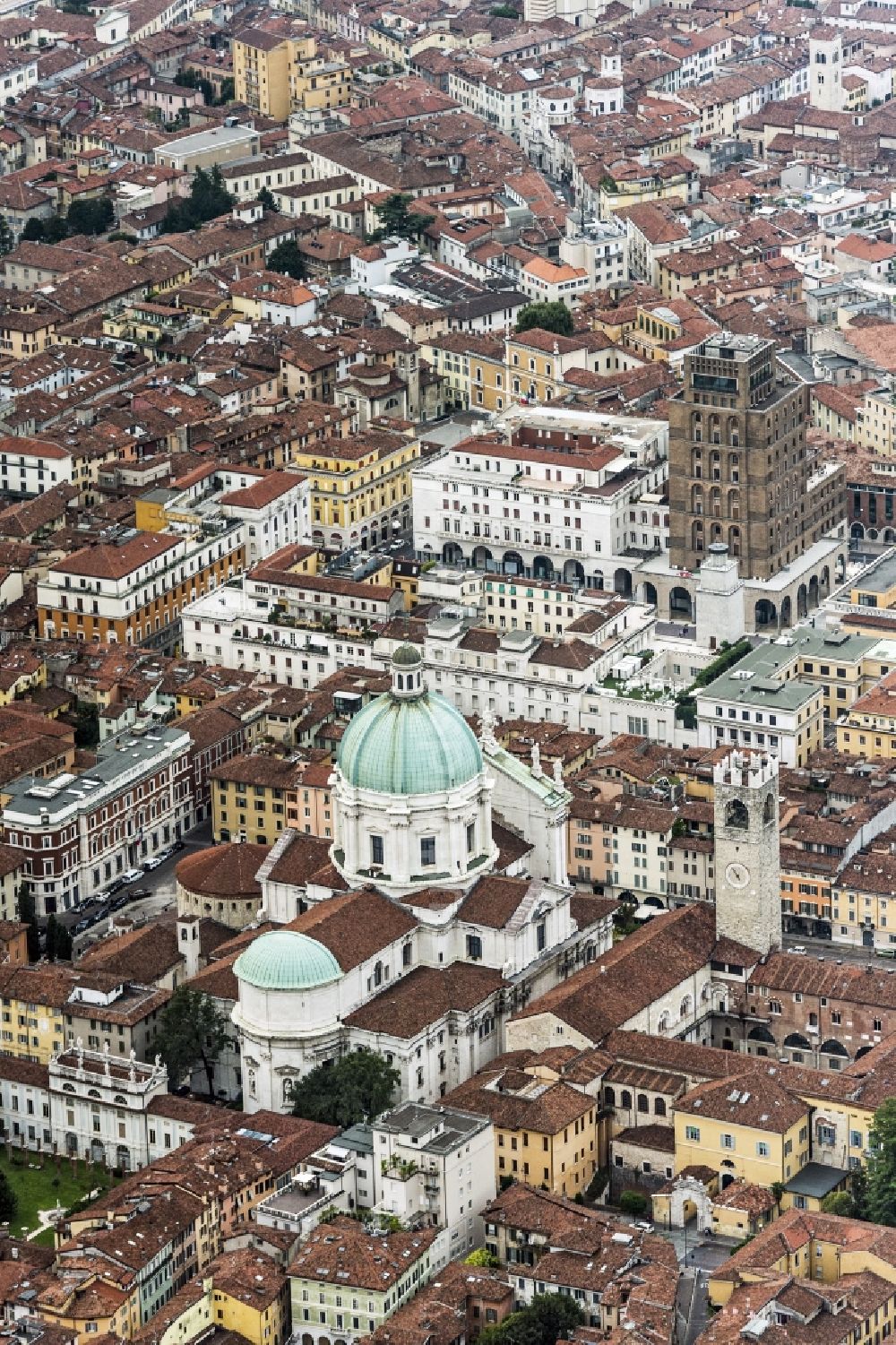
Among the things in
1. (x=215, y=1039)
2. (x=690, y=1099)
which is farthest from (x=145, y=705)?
(x=690, y=1099)

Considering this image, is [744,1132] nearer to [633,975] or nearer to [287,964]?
[633,975]

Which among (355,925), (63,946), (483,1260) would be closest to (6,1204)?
(355,925)

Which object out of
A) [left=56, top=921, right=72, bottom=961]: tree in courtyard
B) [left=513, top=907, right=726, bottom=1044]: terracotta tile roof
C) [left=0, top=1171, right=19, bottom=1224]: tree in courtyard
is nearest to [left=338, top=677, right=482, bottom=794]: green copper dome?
[left=513, top=907, right=726, bottom=1044]: terracotta tile roof

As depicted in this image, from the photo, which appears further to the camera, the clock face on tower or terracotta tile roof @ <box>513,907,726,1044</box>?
the clock face on tower

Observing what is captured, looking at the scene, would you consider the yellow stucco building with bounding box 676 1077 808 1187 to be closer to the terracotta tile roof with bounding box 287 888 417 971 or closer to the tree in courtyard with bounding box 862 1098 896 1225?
the tree in courtyard with bounding box 862 1098 896 1225

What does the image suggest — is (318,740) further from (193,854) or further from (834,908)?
(834,908)

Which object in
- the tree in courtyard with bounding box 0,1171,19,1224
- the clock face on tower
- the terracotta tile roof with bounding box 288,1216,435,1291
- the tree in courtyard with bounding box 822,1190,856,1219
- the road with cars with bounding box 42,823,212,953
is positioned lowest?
the road with cars with bounding box 42,823,212,953

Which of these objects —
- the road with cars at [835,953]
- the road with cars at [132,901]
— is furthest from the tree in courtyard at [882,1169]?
the road with cars at [132,901]
